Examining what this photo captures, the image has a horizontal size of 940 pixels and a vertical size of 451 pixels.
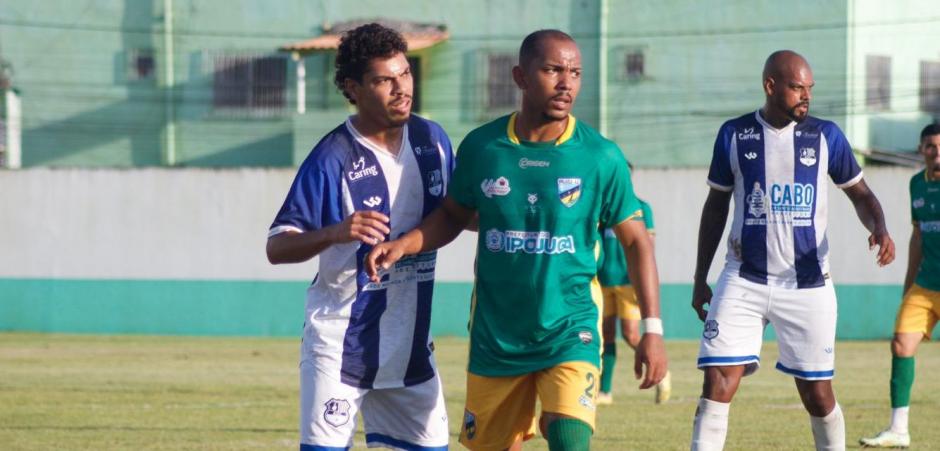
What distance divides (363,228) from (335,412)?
934 millimetres

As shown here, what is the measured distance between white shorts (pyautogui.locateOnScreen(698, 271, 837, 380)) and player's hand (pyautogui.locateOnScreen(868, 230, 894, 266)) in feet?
1.29

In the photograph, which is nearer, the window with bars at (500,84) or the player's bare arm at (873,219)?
the player's bare arm at (873,219)

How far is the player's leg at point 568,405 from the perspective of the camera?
6.42 metres

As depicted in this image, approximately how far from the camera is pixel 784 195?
8.73 m

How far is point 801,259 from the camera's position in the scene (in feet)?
28.6

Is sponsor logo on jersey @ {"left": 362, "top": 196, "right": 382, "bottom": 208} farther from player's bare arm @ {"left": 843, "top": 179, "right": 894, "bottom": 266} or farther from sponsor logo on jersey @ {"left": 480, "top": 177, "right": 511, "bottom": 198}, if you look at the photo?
player's bare arm @ {"left": 843, "top": 179, "right": 894, "bottom": 266}

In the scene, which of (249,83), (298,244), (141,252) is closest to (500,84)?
(249,83)

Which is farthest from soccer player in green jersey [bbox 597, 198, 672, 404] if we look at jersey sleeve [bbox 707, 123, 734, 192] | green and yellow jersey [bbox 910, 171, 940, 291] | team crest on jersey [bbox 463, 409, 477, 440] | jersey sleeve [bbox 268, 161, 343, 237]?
jersey sleeve [bbox 268, 161, 343, 237]

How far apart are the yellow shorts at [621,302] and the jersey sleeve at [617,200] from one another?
8.90 meters

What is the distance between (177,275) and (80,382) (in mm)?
11712

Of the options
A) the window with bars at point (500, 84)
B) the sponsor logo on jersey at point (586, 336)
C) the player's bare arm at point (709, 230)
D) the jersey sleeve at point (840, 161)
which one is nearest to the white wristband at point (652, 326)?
the sponsor logo on jersey at point (586, 336)

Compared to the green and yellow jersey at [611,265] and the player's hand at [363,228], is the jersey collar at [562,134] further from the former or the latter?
the green and yellow jersey at [611,265]

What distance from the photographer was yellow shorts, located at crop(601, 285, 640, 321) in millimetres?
15445

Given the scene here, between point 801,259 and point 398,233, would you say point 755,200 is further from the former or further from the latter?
point 398,233
